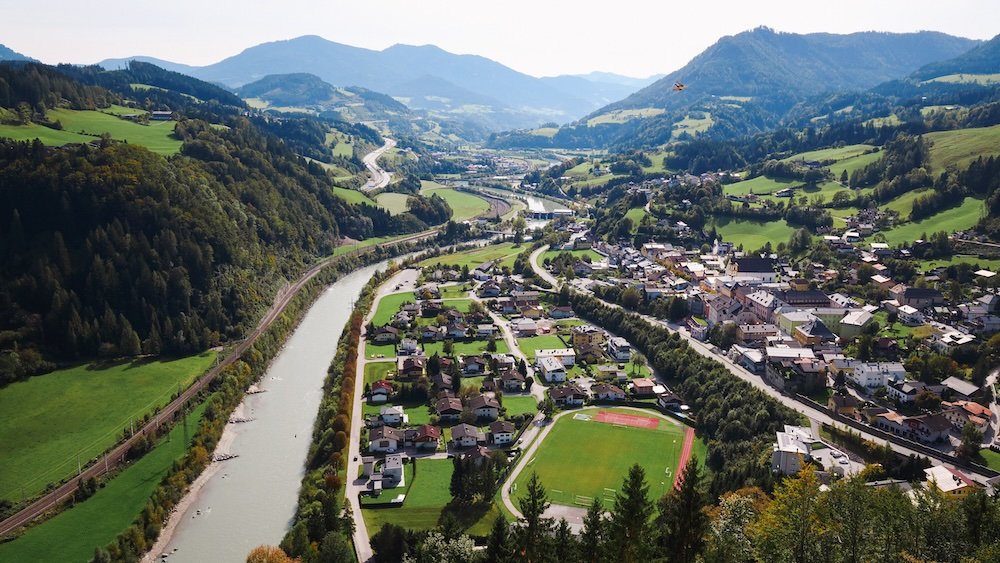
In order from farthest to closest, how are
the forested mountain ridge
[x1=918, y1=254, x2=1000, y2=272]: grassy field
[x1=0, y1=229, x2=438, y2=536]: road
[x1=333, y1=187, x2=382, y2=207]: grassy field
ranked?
1. [x1=333, y1=187, x2=382, y2=207]: grassy field
2. [x1=918, y1=254, x2=1000, y2=272]: grassy field
3. the forested mountain ridge
4. [x1=0, y1=229, x2=438, y2=536]: road

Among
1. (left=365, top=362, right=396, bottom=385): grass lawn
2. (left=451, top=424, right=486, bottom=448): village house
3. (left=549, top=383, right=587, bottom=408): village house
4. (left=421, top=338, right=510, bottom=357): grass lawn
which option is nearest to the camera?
(left=451, top=424, right=486, bottom=448): village house

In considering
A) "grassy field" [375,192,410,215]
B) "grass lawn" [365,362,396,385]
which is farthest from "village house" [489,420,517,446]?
"grassy field" [375,192,410,215]

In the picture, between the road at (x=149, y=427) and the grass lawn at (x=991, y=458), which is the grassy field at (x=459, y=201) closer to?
the road at (x=149, y=427)

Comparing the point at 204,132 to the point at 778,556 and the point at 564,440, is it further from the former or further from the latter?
the point at 778,556

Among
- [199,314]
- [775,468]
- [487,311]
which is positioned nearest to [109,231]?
[199,314]

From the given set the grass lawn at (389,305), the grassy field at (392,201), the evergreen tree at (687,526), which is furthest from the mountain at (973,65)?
the evergreen tree at (687,526)

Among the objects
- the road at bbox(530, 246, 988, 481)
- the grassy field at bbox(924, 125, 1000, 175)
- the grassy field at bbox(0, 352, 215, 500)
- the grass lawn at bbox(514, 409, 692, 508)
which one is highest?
Answer: the grassy field at bbox(924, 125, 1000, 175)

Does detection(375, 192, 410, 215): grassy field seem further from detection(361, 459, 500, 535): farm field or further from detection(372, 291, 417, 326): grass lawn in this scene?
detection(361, 459, 500, 535): farm field
